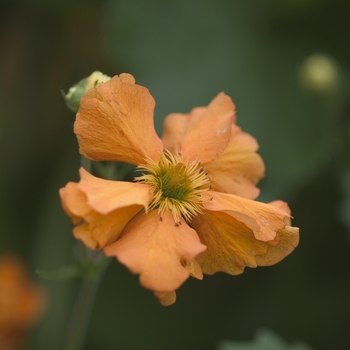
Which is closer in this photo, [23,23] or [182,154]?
[182,154]

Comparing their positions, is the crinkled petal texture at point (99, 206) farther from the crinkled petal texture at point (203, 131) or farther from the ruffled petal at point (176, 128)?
the ruffled petal at point (176, 128)

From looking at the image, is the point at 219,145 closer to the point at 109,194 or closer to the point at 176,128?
the point at 176,128

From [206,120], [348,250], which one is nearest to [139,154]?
[206,120]

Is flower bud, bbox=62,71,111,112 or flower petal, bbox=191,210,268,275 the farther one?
flower bud, bbox=62,71,111,112

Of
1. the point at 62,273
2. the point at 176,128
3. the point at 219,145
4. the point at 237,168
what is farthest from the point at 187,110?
the point at 62,273

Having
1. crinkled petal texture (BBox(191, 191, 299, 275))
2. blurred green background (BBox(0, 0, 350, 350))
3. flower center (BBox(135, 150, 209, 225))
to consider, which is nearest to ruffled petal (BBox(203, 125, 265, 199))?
flower center (BBox(135, 150, 209, 225))

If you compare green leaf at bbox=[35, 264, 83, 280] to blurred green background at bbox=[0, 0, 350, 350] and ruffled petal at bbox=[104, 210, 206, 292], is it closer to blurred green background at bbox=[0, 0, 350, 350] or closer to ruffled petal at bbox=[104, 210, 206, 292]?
ruffled petal at bbox=[104, 210, 206, 292]

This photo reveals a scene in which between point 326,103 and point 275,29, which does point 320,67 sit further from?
point 275,29
